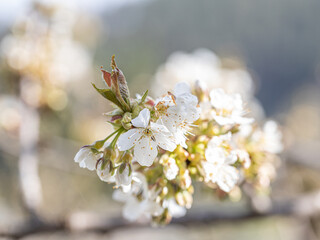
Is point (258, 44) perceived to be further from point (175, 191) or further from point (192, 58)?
point (175, 191)

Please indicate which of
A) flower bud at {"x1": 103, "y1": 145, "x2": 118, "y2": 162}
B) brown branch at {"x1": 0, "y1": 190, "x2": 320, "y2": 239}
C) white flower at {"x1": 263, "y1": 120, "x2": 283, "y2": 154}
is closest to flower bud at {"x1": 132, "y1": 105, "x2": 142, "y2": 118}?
flower bud at {"x1": 103, "y1": 145, "x2": 118, "y2": 162}

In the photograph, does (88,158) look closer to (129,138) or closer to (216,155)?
(129,138)

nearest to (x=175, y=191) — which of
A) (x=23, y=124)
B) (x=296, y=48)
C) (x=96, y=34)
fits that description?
(x=23, y=124)

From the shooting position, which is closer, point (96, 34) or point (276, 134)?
point (276, 134)

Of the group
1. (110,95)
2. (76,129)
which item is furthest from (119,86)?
(76,129)

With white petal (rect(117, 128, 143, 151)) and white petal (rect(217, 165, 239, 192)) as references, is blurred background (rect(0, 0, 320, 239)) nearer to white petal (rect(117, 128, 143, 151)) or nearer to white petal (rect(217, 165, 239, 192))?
white petal (rect(217, 165, 239, 192))

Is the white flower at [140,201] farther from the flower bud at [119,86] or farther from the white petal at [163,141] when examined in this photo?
the flower bud at [119,86]
